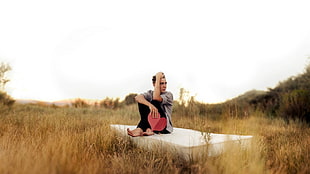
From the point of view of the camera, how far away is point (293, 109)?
7.55 meters

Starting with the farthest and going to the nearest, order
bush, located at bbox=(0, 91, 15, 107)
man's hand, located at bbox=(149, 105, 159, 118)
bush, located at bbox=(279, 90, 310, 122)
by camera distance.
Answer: bush, located at bbox=(0, 91, 15, 107) → bush, located at bbox=(279, 90, 310, 122) → man's hand, located at bbox=(149, 105, 159, 118)

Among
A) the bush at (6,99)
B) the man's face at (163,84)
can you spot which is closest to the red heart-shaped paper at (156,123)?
the man's face at (163,84)

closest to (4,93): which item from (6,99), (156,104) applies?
(6,99)

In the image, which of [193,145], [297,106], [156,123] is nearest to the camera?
[193,145]

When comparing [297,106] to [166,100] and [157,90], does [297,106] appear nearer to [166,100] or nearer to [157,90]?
[166,100]

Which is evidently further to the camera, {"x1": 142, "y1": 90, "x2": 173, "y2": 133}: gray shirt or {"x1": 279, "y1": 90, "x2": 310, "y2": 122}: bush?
{"x1": 279, "y1": 90, "x2": 310, "y2": 122}: bush

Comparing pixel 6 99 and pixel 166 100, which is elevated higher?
pixel 6 99

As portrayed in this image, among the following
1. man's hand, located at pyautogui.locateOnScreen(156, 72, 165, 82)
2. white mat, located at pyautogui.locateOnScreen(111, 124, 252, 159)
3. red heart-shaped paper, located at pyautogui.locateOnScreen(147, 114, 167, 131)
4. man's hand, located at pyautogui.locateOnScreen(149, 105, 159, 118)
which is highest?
man's hand, located at pyautogui.locateOnScreen(156, 72, 165, 82)

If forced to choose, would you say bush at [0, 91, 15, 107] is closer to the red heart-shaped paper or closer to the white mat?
the red heart-shaped paper

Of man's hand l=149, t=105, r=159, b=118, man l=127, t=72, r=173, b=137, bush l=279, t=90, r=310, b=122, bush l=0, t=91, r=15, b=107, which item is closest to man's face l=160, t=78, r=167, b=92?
man l=127, t=72, r=173, b=137

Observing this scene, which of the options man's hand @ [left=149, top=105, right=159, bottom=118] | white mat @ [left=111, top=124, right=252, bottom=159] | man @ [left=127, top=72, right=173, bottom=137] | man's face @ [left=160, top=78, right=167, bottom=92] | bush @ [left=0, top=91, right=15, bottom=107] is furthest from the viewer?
bush @ [left=0, top=91, right=15, bottom=107]

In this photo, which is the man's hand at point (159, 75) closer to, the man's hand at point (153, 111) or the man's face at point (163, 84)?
the man's face at point (163, 84)

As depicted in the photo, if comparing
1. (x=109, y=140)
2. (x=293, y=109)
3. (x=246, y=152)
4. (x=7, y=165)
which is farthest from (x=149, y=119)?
(x=293, y=109)

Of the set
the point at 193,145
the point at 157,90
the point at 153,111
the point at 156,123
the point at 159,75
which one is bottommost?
the point at 193,145
